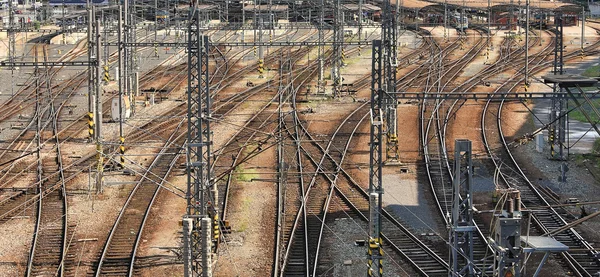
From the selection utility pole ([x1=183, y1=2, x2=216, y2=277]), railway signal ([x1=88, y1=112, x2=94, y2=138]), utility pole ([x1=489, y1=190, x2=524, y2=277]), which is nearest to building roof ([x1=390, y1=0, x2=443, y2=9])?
railway signal ([x1=88, y1=112, x2=94, y2=138])

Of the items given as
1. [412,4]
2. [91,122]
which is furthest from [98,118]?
[412,4]

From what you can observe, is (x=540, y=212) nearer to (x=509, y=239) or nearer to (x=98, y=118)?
(x=509, y=239)

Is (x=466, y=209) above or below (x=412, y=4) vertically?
below

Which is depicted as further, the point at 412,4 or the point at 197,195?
the point at 412,4

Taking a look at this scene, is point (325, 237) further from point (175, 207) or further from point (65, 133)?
point (65, 133)

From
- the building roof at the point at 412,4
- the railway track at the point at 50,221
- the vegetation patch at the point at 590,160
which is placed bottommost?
the railway track at the point at 50,221

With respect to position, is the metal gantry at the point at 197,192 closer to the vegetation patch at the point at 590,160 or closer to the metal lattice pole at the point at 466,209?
the metal lattice pole at the point at 466,209

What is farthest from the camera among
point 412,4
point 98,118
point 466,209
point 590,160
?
point 412,4

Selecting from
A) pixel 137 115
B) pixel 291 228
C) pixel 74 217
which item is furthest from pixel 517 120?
pixel 74 217

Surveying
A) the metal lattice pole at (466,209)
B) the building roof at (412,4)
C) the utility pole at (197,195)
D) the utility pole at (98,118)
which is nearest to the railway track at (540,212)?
the metal lattice pole at (466,209)

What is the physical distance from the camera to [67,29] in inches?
1890

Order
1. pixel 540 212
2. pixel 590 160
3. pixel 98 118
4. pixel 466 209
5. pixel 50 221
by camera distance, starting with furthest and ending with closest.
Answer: pixel 590 160 < pixel 98 118 < pixel 540 212 < pixel 50 221 < pixel 466 209

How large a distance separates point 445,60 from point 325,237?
2563cm

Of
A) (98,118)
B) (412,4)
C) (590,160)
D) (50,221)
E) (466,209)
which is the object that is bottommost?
(50,221)
